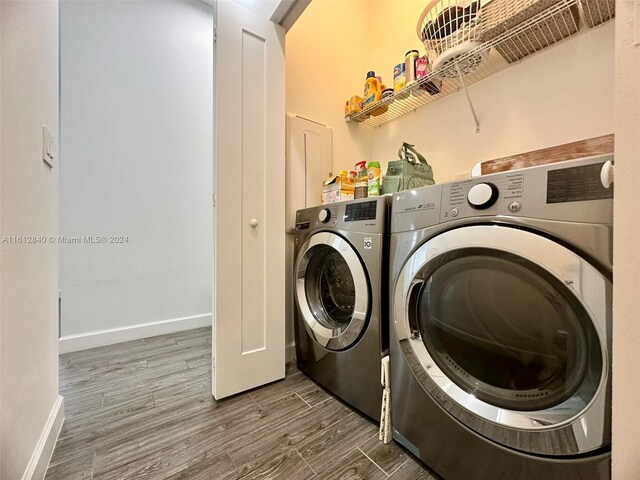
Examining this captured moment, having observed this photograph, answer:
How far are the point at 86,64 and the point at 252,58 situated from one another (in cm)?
142

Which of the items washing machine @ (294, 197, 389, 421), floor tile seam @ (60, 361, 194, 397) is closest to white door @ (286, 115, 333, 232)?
washing machine @ (294, 197, 389, 421)

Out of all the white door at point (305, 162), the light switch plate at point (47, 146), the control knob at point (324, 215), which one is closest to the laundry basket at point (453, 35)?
the white door at point (305, 162)

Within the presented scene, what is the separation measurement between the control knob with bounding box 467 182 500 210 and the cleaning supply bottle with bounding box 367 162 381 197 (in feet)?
1.75

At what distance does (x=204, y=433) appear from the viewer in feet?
3.09

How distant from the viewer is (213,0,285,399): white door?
3.67 ft

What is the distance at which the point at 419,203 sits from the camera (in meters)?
0.77

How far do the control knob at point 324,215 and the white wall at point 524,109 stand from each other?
30.4 inches

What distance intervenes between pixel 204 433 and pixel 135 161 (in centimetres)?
191

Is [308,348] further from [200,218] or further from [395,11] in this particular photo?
[395,11]

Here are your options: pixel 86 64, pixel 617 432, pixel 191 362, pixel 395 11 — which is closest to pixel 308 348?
pixel 191 362

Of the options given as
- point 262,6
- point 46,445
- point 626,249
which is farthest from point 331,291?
point 262,6

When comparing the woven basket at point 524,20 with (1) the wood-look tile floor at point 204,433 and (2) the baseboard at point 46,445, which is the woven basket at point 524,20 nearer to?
(1) the wood-look tile floor at point 204,433

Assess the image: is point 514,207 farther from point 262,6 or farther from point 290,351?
point 262,6

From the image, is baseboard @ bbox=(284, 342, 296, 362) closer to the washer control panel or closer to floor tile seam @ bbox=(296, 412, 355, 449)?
floor tile seam @ bbox=(296, 412, 355, 449)
